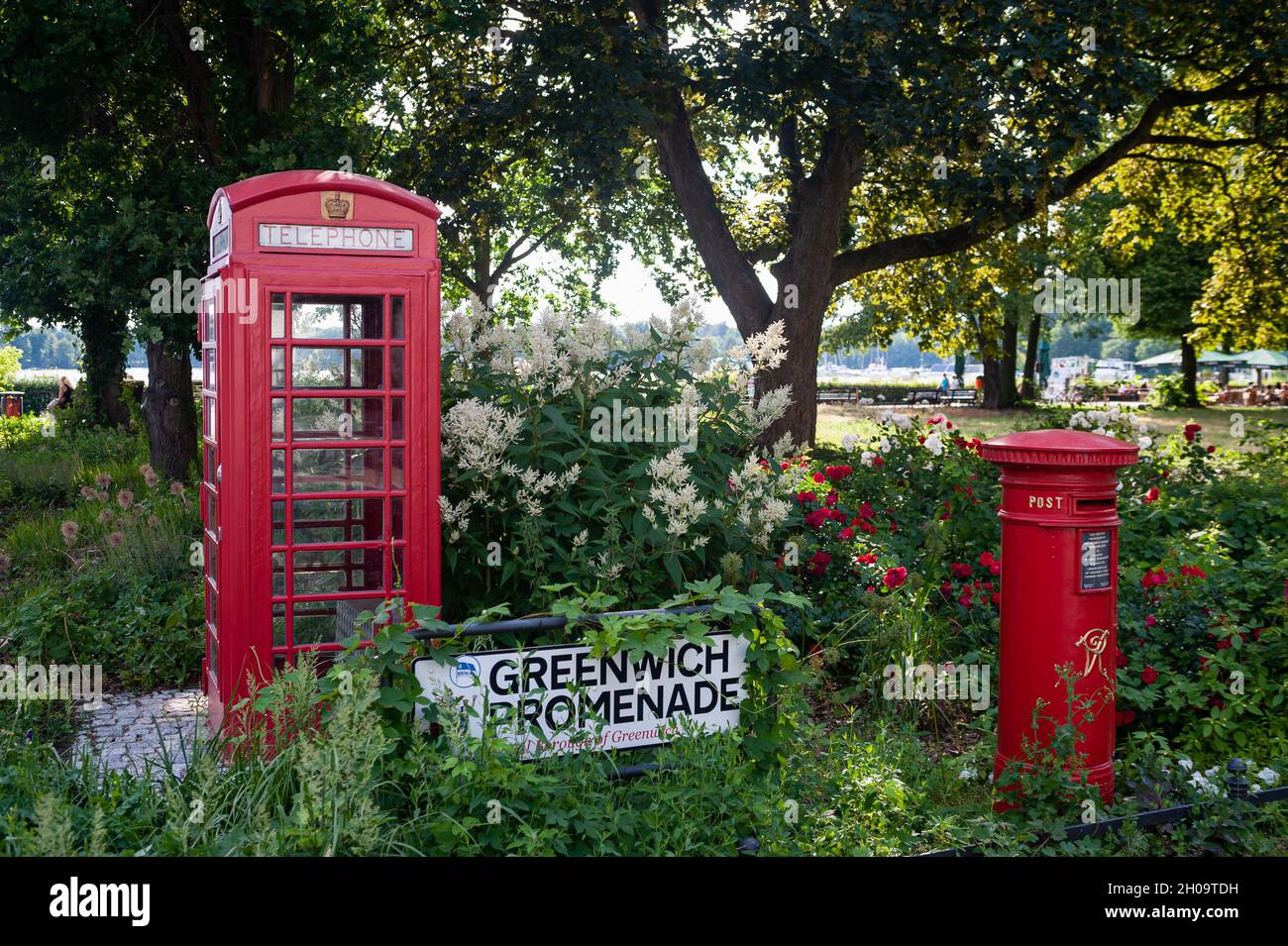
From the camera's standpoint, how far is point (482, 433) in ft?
16.6

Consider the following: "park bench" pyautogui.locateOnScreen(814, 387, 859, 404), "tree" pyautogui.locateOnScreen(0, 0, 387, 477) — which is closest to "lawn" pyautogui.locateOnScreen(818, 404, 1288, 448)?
"park bench" pyautogui.locateOnScreen(814, 387, 859, 404)

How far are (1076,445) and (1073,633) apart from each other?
2.60 ft

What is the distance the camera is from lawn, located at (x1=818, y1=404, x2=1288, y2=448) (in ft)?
82.5

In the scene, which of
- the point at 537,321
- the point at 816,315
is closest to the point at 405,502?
the point at 537,321

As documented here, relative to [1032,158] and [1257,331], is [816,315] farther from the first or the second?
[1257,331]

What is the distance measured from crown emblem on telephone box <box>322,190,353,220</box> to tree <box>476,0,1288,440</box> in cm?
746

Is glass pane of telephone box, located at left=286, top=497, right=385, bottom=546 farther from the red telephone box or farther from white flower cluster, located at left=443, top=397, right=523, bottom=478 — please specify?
white flower cluster, located at left=443, top=397, right=523, bottom=478

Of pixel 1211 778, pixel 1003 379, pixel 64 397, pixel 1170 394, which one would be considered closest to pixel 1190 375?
pixel 1170 394

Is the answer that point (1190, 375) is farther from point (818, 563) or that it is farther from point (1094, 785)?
point (1094, 785)

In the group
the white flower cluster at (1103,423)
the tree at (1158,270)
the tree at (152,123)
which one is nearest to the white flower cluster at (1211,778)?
the white flower cluster at (1103,423)

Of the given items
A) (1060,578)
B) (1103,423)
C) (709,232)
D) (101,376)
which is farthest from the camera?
(101,376)

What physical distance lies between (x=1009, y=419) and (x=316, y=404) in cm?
2934
